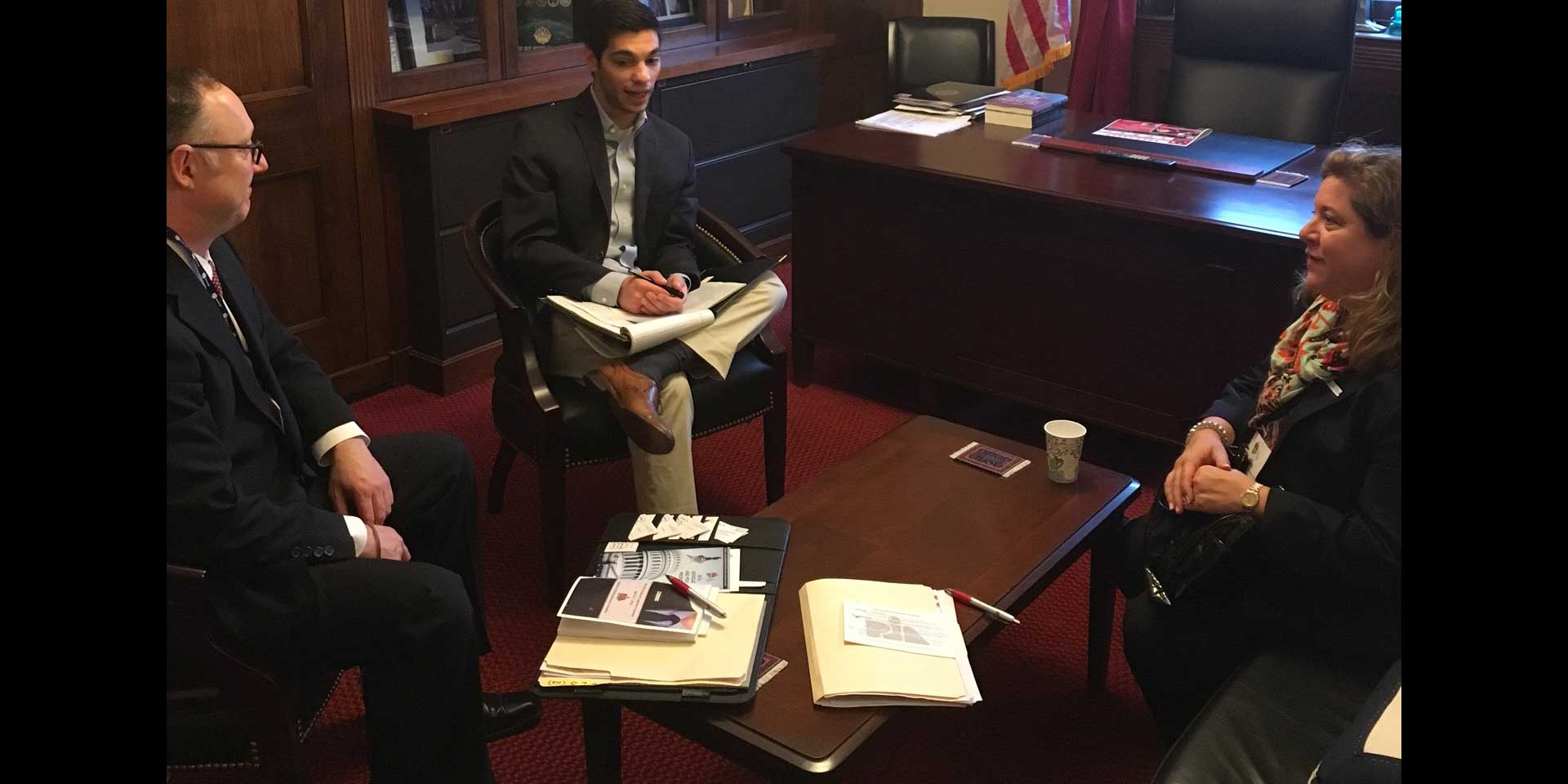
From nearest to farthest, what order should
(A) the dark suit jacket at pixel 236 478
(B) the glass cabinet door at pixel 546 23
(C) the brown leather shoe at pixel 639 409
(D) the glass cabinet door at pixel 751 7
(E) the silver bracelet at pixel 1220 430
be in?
(A) the dark suit jacket at pixel 236 478
(E) the silver bracelet at pixel 1220 430
(C) the brown leather shoe at pixel 639 409
(B) the glass cabinet door at pixel 546 23
(D) the glass cabinet door at pixel 751 7

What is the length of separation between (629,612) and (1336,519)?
1.03m

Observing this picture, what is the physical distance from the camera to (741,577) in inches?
81.7

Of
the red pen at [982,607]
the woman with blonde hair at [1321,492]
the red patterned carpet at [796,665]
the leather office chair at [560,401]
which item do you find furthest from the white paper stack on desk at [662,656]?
the leather office chair at [560,401]

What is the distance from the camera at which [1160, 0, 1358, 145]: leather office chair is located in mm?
3645

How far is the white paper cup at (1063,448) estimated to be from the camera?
2.40 metres

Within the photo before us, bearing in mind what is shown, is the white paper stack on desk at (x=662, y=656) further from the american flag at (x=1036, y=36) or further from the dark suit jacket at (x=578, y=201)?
the american flag at (x=1036, y=36)

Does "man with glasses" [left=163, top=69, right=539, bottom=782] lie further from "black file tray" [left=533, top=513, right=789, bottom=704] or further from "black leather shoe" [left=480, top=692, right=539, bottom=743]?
"black leather shoe" [left=480, top=692, right=539, bottom=743]

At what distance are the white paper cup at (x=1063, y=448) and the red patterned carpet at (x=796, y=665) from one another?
0.44m

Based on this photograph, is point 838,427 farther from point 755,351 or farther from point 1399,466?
point 1399,466

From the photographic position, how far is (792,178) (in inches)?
149

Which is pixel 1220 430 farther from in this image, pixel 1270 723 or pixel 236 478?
pixel 236 478

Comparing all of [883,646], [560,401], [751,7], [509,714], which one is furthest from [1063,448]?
[751,7]

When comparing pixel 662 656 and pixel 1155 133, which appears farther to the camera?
pixel 1155 133
